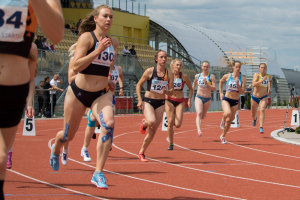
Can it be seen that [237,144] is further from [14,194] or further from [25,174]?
[14,194]

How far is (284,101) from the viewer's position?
45.2 meters

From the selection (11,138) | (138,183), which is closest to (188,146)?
(138,183)

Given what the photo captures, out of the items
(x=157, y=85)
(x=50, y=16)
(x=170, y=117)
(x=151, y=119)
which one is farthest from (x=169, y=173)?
(x=50, y=16)

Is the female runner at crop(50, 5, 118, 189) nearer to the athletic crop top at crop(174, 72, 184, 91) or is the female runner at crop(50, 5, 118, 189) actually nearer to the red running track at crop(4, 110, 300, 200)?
the red running track at crop(4, 110, 300, 200)

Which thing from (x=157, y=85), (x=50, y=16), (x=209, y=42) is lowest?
(x=157, y=85)

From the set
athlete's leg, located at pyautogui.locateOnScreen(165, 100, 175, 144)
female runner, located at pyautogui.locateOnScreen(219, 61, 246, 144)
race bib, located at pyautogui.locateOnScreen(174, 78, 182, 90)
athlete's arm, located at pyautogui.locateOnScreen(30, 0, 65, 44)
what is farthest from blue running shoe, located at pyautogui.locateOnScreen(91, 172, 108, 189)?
female runner, located at pyautogui.locateOnScreen(219, 61, 246, 144)

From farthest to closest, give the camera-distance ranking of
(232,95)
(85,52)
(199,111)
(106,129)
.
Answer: (199,111)
(232,95)
(85,52)
(106,129)

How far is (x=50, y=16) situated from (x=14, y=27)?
13.3 inches

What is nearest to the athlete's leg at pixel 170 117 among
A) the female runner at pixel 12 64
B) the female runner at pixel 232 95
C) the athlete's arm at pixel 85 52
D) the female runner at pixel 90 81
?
the female runner at pixel 232 95

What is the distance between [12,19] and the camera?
2.95 metres

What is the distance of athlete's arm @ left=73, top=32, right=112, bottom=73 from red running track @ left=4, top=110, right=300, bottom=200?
5.00 ft

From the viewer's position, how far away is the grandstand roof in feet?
148

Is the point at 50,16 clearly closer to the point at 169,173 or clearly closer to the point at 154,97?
the point at 169,173

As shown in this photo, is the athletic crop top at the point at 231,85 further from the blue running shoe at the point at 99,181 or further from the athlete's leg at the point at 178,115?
the blue running shoe at the point at 99,181
